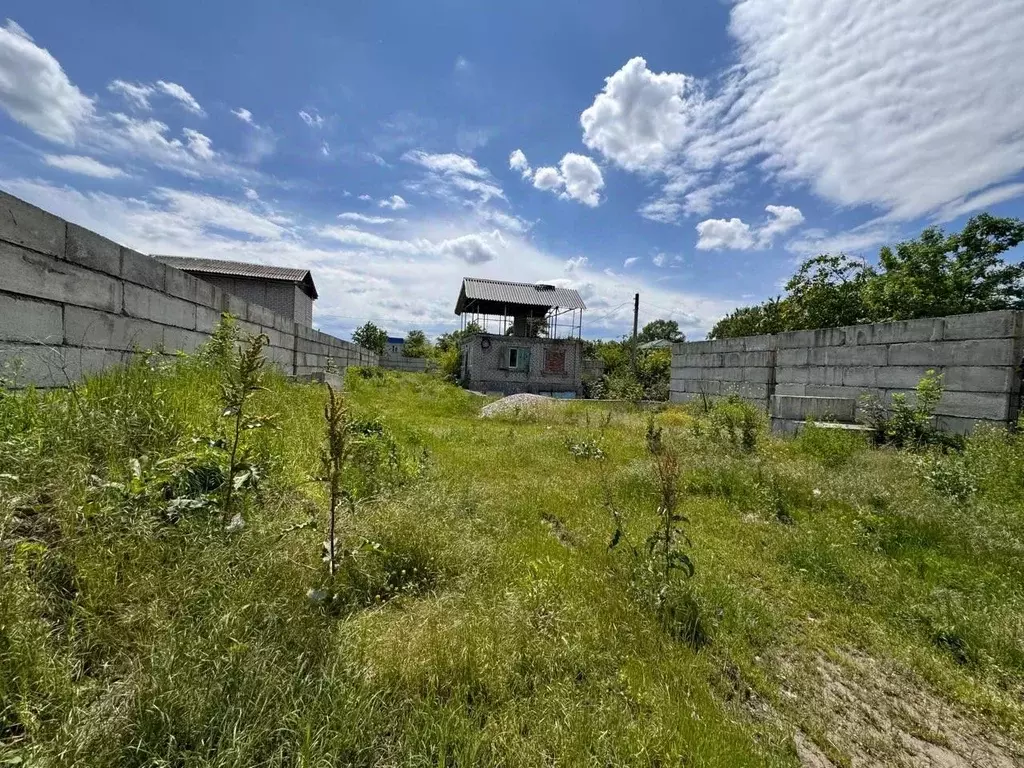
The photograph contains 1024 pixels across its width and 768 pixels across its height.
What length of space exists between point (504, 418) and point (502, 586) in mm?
7933

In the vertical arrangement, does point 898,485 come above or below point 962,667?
above

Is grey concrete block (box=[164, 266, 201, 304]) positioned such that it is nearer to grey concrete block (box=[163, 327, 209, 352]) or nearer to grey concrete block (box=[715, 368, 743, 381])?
grey concrete block (box=[163, 327, 209, 352])

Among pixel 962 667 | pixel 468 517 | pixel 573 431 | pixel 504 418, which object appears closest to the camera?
pixel 962 667

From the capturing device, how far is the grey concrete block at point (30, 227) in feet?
8.48

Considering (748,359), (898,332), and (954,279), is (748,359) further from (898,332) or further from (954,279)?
(954,279)

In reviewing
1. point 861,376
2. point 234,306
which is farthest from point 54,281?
point 861,376

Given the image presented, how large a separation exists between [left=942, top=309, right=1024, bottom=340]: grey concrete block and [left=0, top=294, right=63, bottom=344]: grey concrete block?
27.1ft

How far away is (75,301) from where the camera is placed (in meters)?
3.12

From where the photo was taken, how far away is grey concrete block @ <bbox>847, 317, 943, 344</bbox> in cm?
558

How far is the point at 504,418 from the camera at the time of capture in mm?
10242

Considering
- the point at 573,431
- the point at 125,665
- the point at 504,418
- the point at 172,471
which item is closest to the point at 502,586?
the point at 125,665

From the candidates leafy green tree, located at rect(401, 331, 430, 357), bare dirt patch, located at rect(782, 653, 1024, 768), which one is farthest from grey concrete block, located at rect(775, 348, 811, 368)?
leafy green tree, located at rect(401, 331, 430, 357)

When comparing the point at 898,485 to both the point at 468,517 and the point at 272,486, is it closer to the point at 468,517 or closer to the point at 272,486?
the point at 468,517

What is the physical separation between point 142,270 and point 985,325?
28.8 ft
